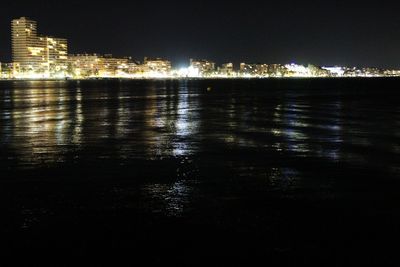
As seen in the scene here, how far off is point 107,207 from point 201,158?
7959 millimetres

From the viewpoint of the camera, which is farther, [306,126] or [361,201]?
[306,126]

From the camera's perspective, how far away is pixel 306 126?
3453 centimetres

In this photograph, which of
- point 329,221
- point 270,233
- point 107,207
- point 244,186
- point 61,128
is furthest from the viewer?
point 61,128

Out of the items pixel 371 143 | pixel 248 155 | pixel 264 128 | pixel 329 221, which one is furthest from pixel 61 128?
pixel 329 221

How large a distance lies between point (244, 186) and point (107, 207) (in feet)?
14.6

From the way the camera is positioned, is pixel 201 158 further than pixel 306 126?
No

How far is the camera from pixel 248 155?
22.2m

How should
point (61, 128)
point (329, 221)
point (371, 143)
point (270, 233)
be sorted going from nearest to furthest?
1. point (270, 233)
2. point (329, 221)
3. point (371, 143)
4. point (61, 128)

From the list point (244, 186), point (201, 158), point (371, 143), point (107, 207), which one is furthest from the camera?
point (371, 143)

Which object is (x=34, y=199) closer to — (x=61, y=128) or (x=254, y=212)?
(x=254, y=212)

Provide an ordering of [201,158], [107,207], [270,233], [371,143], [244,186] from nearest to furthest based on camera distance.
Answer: [270,233] → [107,207] → [244,186] → [201,158] → [371,143]

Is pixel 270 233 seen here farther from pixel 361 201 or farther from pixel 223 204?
pixel 361 201

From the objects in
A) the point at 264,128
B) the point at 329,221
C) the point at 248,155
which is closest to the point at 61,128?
the point at 264,128

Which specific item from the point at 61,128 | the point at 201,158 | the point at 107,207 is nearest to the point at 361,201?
the point at 107,207
